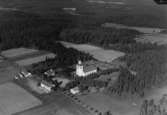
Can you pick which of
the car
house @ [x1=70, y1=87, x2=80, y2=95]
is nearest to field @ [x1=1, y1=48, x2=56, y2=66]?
the car

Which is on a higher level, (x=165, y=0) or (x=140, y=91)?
(x=165, y=0)

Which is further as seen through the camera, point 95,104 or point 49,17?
point 49,17

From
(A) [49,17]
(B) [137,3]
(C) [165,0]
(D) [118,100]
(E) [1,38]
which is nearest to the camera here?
(C) [165,0]

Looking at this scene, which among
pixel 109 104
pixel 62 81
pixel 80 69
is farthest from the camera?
pixel 80 69

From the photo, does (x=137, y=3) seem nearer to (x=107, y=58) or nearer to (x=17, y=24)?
(x=17, y=24)

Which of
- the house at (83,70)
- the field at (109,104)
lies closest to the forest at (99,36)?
the house at (83,70)

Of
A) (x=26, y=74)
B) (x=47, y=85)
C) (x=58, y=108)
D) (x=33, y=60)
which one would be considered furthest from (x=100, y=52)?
(x=58, y=108)

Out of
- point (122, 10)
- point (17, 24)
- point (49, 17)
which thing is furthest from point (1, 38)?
point (122, 10)

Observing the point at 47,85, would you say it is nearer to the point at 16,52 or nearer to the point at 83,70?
the point at 83,70
